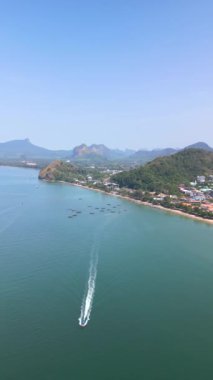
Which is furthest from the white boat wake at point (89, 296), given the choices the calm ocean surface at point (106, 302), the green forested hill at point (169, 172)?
the green forested hill at point (169, 172)

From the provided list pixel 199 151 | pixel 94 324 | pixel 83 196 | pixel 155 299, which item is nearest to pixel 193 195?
pixel 83 196

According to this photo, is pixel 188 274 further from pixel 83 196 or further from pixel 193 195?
pixel 83 196

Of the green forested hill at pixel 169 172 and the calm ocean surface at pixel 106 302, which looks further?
the green forested hill at pixel 169 172

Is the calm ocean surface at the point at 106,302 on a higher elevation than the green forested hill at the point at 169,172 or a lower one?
lower

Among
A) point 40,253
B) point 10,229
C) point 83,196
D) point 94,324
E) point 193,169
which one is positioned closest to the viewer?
point 94,324

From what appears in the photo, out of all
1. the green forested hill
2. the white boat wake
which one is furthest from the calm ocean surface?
the green forested hill

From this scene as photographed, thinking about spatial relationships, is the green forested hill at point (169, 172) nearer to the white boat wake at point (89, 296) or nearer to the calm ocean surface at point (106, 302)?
the calm ocean surface at point (106, 302)
